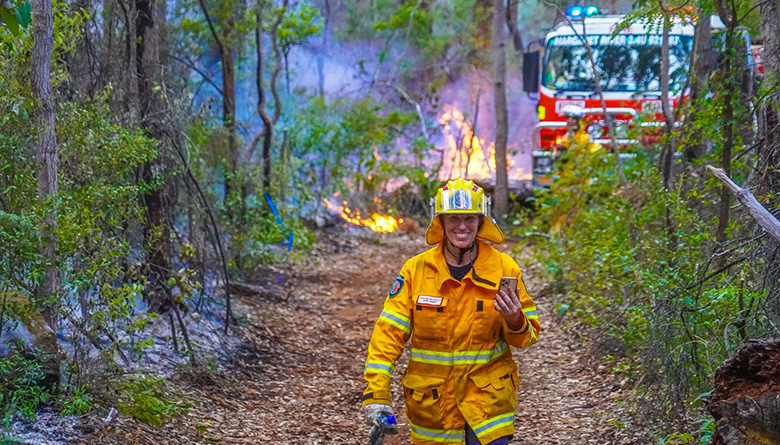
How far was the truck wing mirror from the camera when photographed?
1325 cm

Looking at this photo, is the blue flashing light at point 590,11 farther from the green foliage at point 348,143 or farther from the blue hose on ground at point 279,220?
the green foliage at point 348,143

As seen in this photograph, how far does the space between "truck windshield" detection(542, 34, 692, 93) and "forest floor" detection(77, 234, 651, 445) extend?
389cm

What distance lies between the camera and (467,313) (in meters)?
3.57

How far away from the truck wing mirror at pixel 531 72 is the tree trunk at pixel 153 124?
7.30 metres

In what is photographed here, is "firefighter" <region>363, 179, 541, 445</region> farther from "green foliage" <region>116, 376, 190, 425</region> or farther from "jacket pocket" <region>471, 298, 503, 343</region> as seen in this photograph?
"green foliage" <region>116, 376, 190, 425</region>

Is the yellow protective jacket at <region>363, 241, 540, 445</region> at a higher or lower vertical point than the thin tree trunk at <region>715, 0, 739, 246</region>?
lower

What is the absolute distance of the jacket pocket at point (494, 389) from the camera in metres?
3.54

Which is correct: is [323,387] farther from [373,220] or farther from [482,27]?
[482,27]

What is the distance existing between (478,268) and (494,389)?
21.6 inches

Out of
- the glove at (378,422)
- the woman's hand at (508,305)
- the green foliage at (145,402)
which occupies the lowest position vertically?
the green foliage at (145,402)

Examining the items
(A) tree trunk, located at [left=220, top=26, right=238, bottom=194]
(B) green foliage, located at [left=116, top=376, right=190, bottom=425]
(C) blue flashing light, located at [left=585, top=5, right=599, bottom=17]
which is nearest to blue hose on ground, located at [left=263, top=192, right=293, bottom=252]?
(A) tree trunk, located at [left=220, top=26, right=238, bottom=194]

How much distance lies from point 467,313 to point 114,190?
2908 millimetres

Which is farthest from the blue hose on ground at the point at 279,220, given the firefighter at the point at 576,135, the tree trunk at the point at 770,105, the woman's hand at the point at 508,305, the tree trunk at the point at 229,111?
the woman's hand at the point at 508,305

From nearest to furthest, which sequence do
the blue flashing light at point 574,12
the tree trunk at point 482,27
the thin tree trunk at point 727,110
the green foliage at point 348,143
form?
the thin tree trunk at point 727,110, the blue flashing light at point 574,12, the green foliage at point 348,143, the tree trunk at point 482,27
